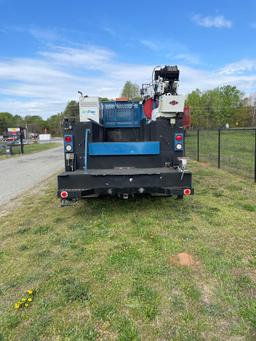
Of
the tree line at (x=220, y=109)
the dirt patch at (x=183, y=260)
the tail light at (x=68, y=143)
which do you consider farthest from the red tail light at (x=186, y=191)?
the tree line at (x=220, y=109)

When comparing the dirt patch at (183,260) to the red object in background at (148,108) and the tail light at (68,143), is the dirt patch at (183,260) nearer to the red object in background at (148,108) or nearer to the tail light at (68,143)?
Result: the tail light at (68,143)

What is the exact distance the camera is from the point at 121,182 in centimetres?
486

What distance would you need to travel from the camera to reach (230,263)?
3.41 meters

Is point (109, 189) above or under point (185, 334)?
above

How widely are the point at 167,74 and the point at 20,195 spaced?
517 cm

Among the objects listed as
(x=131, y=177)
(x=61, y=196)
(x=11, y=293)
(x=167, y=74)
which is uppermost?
(x=167, y=74)

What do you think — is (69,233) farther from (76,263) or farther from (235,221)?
(235,221)

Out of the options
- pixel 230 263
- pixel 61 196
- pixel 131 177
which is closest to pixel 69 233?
pixel 61 196

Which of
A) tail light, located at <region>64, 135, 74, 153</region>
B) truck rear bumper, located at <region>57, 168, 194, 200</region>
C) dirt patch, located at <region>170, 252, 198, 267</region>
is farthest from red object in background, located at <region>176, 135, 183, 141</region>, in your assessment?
dirt patch, located at <region>170, 252, 198, 267</region>

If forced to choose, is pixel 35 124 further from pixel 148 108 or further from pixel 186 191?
pixel 186 191

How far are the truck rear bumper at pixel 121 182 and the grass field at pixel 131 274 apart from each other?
577 millimetres

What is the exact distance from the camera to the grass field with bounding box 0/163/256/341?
95.6 inches

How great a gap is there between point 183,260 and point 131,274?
0.73 m

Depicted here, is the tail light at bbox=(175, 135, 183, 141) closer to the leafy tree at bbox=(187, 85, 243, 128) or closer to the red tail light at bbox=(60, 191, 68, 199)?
the red tail light at bbox=(60, 191, 68, 199)
